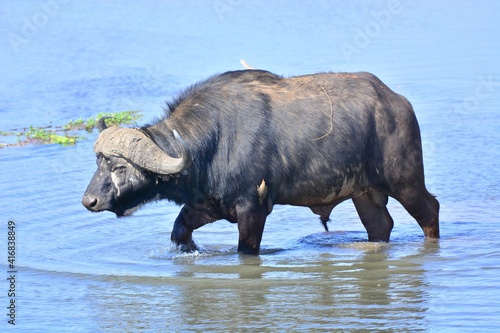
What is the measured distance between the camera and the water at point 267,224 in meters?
6.86

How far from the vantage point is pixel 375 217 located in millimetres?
9102

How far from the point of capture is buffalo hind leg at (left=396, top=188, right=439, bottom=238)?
8.88 m

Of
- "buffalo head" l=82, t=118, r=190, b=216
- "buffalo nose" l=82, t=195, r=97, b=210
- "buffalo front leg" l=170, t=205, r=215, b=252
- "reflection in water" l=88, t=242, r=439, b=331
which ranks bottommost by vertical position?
"reflection in water" l=88, t=242, r=439, b=331

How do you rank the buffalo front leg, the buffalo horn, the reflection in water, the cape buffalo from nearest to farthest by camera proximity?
the reflection in water, the buffalo horn, the cape buffalo, the buffalo front leg

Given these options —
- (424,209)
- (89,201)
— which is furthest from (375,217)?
(89,201)

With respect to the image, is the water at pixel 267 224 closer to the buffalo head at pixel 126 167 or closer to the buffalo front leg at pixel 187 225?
the buffalo front leg at pixel 187 225

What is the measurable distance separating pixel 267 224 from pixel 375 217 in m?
1.14

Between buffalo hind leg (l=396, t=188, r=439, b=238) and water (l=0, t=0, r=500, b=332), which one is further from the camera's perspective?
buffalo hind leg (l=396, t=188, r=439, b=238)

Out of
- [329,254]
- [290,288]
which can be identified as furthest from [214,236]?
[290,288]

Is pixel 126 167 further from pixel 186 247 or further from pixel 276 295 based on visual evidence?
pixel 276 295

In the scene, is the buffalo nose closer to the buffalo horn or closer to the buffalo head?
the buffalo head

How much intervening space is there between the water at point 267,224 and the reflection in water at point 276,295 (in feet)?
0.06

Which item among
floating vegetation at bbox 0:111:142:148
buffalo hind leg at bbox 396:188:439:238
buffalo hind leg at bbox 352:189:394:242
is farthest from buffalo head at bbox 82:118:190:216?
floating vegetation at bbox 0:111:142:148

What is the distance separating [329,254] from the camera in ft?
28.2
